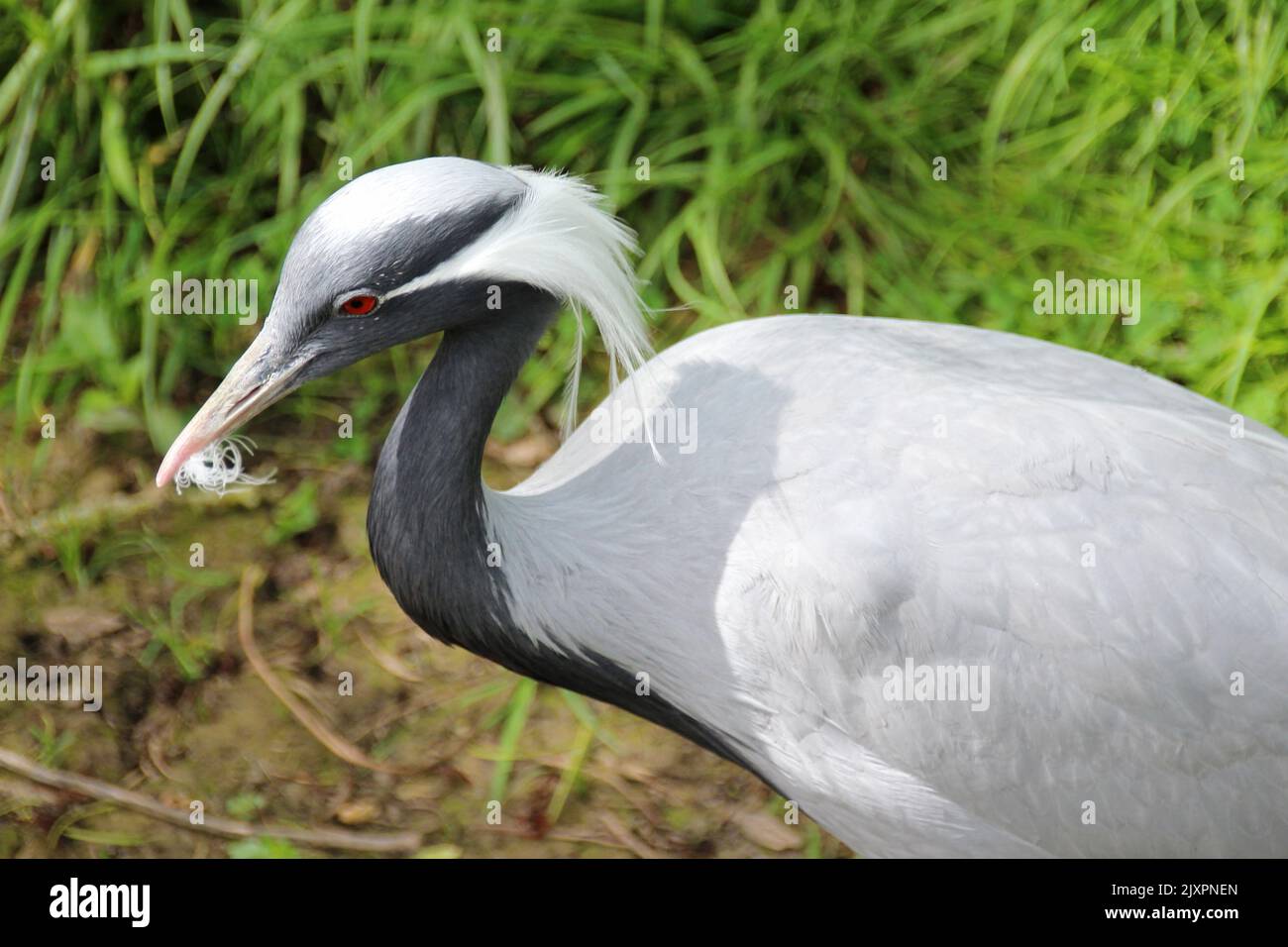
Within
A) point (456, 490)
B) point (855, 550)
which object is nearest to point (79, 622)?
point (456, 490)

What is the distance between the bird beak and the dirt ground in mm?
1348

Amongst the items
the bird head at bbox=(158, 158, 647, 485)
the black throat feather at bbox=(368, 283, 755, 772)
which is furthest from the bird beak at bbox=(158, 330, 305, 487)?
the black throat feather at bbox=(368, 283, 755, 772)

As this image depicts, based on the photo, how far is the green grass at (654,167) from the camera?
3660 millimetres

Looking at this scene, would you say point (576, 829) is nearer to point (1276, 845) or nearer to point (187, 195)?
point (1276, 845)

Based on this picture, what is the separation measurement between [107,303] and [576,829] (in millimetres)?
1937

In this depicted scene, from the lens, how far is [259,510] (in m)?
3.78

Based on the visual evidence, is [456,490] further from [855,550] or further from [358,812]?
[358,812]

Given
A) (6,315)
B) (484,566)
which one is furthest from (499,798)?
(6,315)

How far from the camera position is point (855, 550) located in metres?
2.23

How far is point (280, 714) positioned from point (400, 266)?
1.68 metres

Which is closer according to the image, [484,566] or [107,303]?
[484,566]

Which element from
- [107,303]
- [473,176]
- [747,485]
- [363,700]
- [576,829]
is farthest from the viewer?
[107,303]

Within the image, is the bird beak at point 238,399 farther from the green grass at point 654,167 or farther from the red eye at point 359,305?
the green grass at point 654,167

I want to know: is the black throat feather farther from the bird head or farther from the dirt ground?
the dirt ground
